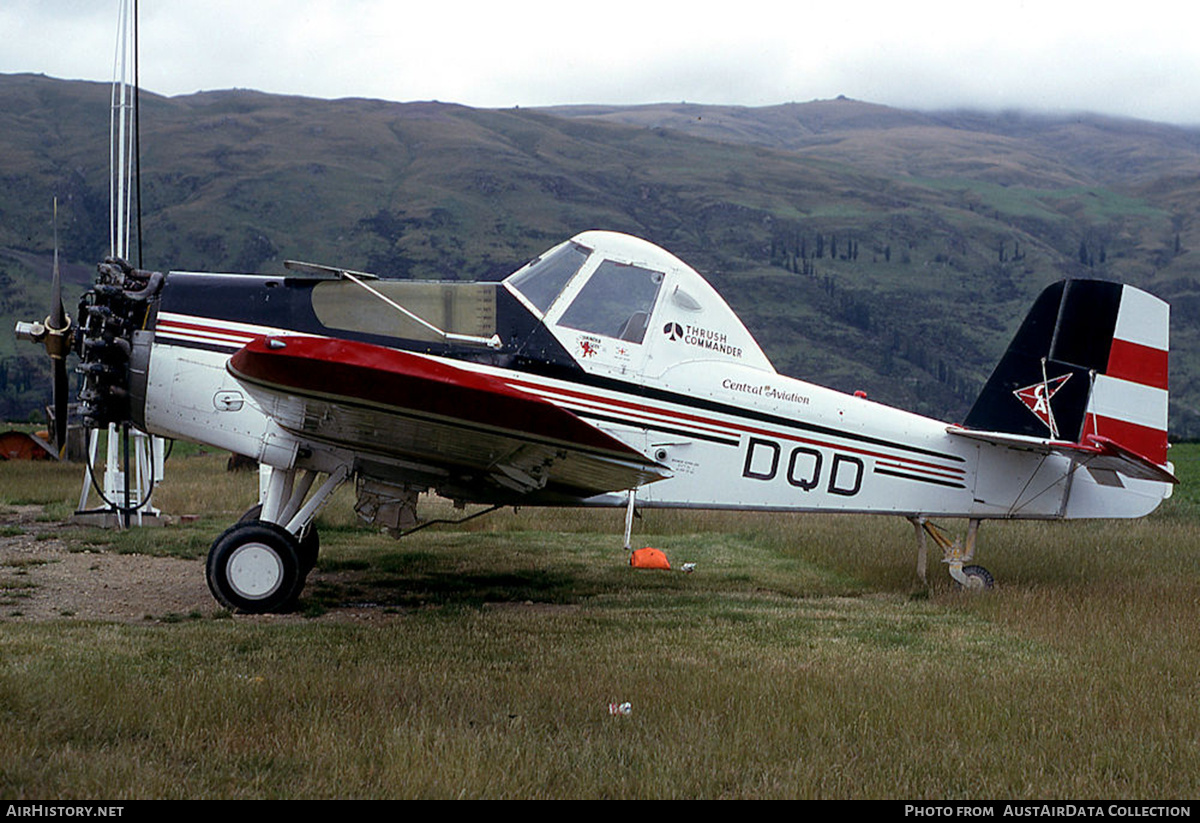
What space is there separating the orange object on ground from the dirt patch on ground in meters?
4.06

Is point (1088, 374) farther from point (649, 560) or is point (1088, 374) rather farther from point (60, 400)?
point (60, 400)

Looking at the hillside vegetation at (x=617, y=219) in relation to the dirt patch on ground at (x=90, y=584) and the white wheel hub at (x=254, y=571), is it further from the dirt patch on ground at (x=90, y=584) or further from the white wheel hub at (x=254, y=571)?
the white wheel hub at (x=254, y=571)

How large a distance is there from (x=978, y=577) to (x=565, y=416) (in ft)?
15.9

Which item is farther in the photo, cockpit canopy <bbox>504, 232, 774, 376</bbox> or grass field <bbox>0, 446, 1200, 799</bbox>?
cockpit canopy <bbox>504, 232, 774, 376</bbox>

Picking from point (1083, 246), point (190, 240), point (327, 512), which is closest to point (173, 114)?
point (190, 240)

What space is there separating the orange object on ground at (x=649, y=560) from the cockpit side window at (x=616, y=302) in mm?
3211

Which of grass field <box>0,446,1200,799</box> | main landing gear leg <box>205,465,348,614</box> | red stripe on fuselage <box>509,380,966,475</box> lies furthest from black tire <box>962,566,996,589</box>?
main landing gear leg <box>205,465,348,614</box>

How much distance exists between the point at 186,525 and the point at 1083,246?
5896 inches

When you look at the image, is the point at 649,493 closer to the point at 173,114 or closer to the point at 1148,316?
the point at 1148,316

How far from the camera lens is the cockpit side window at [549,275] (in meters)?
8.06

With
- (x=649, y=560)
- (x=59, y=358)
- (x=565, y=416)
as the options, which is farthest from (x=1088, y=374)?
(x=59, y=358)

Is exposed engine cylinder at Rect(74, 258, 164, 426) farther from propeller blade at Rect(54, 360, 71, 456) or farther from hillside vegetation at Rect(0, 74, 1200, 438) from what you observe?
hillside vegetation at Rect(0, 74, 1200, 438)

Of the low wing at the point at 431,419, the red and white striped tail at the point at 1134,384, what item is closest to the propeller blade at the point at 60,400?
the low wing at the point at 431,419

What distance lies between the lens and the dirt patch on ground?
750 cm
